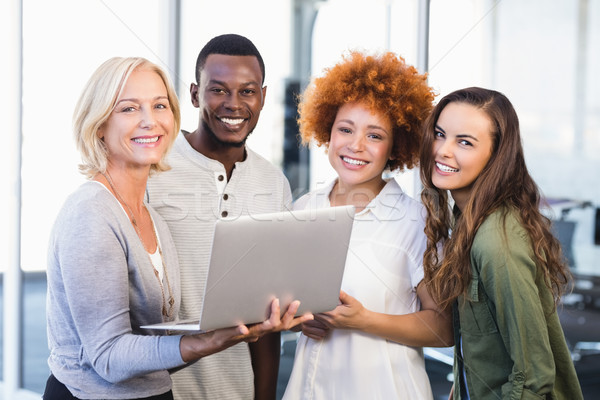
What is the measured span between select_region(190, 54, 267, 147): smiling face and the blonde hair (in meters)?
0.54

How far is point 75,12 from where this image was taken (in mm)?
3795

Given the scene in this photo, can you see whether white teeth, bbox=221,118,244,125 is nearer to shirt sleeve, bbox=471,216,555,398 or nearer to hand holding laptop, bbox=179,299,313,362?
hand holding laptop, bbox=179,299,313,362

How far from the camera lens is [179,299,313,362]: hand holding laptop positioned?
4.94 ft

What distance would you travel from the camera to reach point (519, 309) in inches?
62.0

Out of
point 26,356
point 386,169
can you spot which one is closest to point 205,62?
point 386,169

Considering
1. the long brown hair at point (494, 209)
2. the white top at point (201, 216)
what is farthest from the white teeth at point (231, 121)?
the long brown hair at point (494, 209)

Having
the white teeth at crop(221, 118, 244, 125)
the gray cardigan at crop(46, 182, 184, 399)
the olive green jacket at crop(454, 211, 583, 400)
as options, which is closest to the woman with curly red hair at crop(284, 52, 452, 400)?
the olive green jacket at crop(454, 211, 583, 400)

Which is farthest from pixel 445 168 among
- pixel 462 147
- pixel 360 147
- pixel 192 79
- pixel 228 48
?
pixel 192 79

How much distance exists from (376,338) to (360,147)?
0.60 metres

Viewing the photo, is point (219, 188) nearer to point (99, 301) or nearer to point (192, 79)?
point (99, 301)

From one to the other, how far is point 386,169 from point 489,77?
2.09m

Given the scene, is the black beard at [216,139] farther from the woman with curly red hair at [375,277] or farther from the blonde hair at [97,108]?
the blonde hair at [97,108]

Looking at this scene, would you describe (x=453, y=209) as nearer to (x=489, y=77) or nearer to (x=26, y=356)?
(x=489, y=77)

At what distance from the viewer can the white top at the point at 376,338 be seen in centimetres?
182
